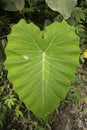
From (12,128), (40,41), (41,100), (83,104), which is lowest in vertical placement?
(12,128)

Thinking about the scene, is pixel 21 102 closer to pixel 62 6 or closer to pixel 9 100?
pixel 9 100

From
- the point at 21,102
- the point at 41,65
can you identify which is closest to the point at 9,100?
the point at 21,102

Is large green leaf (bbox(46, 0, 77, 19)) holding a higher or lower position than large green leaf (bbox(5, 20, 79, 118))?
higher

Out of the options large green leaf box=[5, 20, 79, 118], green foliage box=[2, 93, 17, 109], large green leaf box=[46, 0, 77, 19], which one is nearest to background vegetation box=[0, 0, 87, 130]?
green foliage box=[2, 93, 17, 109]

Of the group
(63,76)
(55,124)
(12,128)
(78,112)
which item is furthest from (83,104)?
(63,76)

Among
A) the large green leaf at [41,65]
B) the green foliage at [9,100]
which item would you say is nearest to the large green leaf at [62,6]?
the large green leaf at [41,65]

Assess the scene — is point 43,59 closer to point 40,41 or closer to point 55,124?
point 40,41

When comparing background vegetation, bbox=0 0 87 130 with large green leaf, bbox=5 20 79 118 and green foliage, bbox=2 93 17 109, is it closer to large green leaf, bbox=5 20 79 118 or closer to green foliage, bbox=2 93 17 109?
green foliage, bbox=2 93 17 109

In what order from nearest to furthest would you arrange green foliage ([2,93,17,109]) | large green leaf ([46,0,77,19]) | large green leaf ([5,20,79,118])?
1. large green leaf ([5,20,79,118])
2. large green leaf ([46,0,77,19])
3. green foliage ([2,93,17,109])
